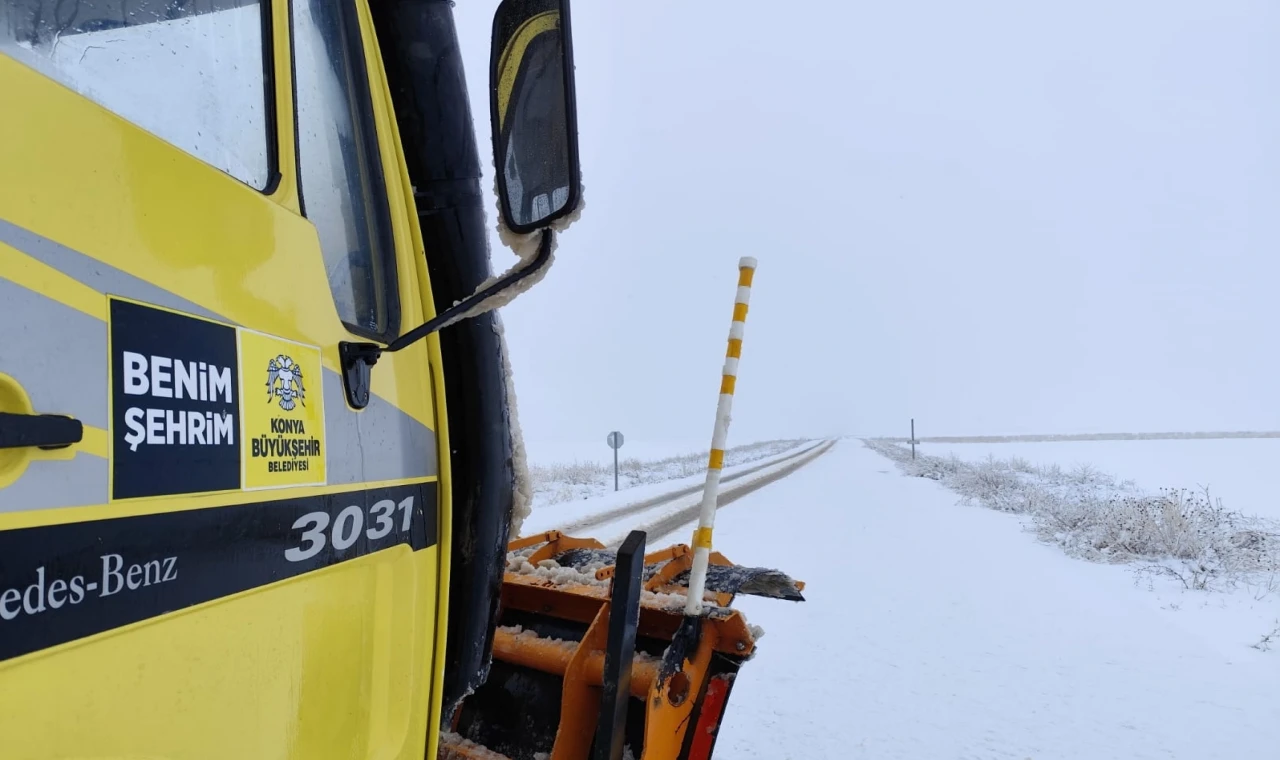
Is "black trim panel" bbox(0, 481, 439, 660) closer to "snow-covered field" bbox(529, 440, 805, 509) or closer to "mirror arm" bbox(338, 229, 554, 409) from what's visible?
"mirror arm" bbox(338, 229, 554, 409)

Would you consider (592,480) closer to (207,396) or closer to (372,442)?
(372,442)

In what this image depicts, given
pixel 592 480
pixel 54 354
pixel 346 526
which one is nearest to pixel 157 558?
pixel 54 354

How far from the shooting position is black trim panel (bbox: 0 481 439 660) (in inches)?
29.4

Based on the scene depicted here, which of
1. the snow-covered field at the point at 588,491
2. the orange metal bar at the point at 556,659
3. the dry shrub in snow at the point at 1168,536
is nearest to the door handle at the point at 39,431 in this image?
the orange metal bar at the point at 556,659

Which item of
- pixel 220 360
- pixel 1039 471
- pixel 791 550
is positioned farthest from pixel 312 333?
pixel 1039 471

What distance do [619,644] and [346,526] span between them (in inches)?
34.8

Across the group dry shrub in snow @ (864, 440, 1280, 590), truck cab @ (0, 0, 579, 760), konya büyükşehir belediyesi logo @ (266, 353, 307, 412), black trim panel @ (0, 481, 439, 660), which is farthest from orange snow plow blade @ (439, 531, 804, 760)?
dry shrub in snow @ (864, 440, 1280, 590)

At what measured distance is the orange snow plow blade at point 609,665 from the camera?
6.37 feet

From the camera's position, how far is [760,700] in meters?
4.52

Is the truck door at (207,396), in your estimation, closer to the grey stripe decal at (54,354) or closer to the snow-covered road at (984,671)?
the grey stripe decal at (54,354)

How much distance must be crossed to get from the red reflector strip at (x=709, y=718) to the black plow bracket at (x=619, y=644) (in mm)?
284

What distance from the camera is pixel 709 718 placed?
2150mm

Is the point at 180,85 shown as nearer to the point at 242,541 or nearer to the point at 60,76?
the point at 60,76

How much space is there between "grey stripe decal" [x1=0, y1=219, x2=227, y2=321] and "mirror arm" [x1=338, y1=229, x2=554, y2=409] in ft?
1.08
